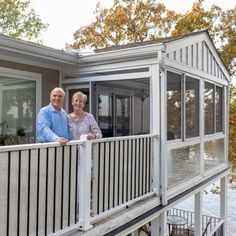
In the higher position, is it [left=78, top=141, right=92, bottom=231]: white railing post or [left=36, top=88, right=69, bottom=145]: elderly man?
[left=36, top=88, right=69, bottom=145]: elderly man

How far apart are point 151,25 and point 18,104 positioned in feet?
35.3

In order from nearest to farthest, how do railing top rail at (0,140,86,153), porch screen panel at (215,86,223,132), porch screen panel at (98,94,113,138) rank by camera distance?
1. railing top rail at (0,140,86,153)
2. porch screen panel at (98,94,113,138)
3. porch screen panel at (215,86,223,132)

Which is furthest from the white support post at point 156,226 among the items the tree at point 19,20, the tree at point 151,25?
the tree at point 19,20

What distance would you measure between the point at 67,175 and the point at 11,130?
2.64 meters

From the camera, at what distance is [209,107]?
6.49 metres

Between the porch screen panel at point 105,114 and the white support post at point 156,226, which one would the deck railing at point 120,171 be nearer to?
the white support post at point 156,226

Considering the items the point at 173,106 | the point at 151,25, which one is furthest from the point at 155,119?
the point at 151,25

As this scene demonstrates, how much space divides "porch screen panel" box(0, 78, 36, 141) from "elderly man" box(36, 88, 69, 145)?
2.11 meters

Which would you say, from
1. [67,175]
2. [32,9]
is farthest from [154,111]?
[32,9]

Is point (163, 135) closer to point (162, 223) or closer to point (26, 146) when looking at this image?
point (162, 223)

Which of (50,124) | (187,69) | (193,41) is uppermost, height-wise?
(193,41)

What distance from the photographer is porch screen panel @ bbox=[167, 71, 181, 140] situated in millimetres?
4629

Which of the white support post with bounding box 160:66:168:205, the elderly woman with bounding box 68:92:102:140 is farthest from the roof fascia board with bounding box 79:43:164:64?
the elderly woman with bounding box 68:92:102:140

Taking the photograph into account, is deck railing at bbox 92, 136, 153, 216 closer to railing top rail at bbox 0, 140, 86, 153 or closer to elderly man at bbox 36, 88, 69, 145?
elderly man at bbox 36, 88, 69, 145
